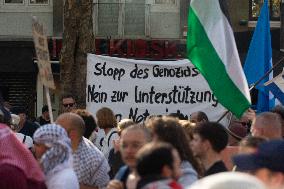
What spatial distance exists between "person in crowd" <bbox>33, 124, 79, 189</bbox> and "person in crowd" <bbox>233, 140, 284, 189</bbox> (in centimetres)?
171

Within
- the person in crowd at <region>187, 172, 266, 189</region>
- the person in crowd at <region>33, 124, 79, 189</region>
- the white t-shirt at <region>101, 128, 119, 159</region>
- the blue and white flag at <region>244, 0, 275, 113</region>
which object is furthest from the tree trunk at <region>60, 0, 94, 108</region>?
the person in crowd at <region>187, 172, 266, 189</region>

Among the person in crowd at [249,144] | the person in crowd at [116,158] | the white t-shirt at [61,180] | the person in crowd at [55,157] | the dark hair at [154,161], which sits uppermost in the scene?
the dark hair at [154,161]

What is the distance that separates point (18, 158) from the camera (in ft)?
19.0

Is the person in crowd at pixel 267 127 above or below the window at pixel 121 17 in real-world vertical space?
below

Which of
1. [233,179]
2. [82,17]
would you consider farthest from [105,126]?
[233,179]

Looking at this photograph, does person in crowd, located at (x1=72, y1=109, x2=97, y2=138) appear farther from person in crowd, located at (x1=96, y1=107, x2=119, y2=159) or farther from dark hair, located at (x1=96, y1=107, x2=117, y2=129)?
dark hair, located at (x1=96, y1=107, x2=117, y2=129)

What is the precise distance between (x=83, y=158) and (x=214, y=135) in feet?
5.21

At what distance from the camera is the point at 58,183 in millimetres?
6016

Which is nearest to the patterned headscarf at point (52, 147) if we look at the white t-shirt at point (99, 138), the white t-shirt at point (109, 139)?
the white t-shirt at point (109, 139)

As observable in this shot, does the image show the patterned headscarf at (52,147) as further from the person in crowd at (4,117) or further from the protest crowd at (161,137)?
the person in crowd at (4,117)

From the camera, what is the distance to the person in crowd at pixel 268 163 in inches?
169

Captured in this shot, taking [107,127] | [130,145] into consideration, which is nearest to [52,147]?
[130,145]

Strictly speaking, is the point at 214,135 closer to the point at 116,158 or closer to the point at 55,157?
the point at 55,157

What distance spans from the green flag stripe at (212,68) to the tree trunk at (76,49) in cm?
461
